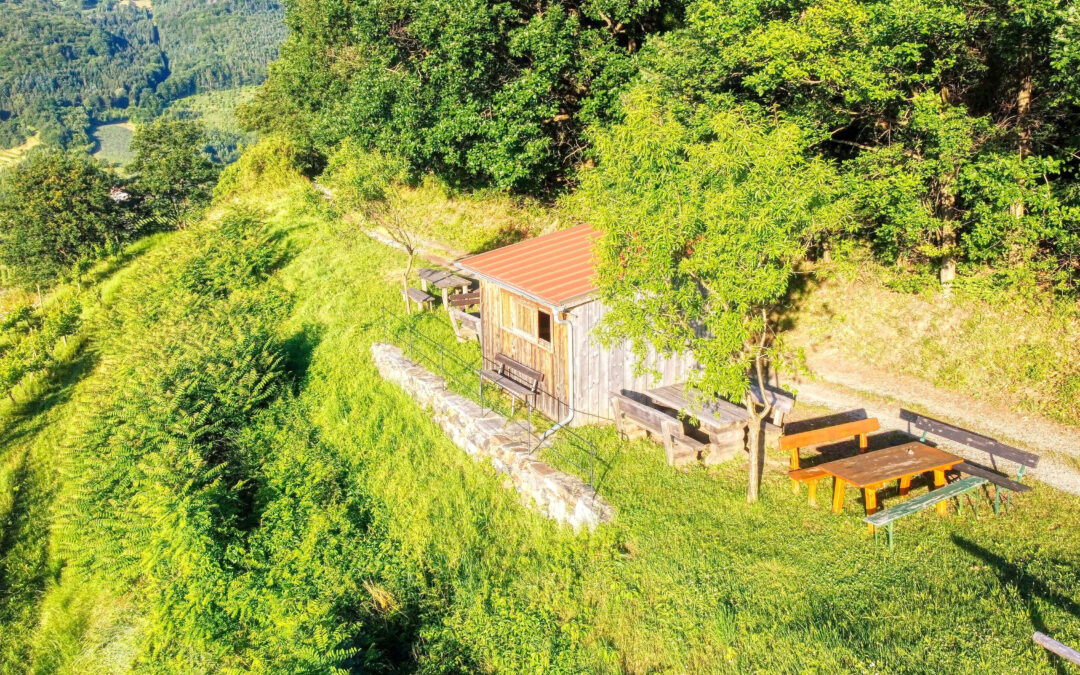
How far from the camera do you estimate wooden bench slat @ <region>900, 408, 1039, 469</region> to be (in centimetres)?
929

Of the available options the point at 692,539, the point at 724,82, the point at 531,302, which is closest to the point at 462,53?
the point at 724,82

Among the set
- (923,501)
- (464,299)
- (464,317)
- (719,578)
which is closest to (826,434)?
(923,501)

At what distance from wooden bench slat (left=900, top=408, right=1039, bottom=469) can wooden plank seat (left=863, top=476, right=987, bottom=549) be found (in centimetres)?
82

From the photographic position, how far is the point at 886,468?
9211mm

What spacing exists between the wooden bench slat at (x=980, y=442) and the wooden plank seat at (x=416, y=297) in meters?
11.9

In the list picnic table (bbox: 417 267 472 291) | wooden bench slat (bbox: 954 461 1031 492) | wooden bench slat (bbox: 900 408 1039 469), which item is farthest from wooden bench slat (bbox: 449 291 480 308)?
wooden bench slat (bbox: 954 461 1031 492)

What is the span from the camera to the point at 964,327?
13422mm

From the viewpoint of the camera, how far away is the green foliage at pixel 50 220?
3741cm

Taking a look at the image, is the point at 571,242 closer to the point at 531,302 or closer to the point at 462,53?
the point at 531,302

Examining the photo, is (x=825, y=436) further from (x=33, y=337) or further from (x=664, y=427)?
A: (x=33, y=337)

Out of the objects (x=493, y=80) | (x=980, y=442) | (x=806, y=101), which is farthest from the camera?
(x=493, y=80)

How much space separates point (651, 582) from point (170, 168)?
47.7m

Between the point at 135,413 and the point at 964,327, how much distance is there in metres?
17.3

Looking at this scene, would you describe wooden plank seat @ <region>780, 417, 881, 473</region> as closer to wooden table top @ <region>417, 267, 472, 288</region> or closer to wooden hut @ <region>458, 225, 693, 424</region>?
wooden hut @ <region>458, 225, 693, 424</region>
